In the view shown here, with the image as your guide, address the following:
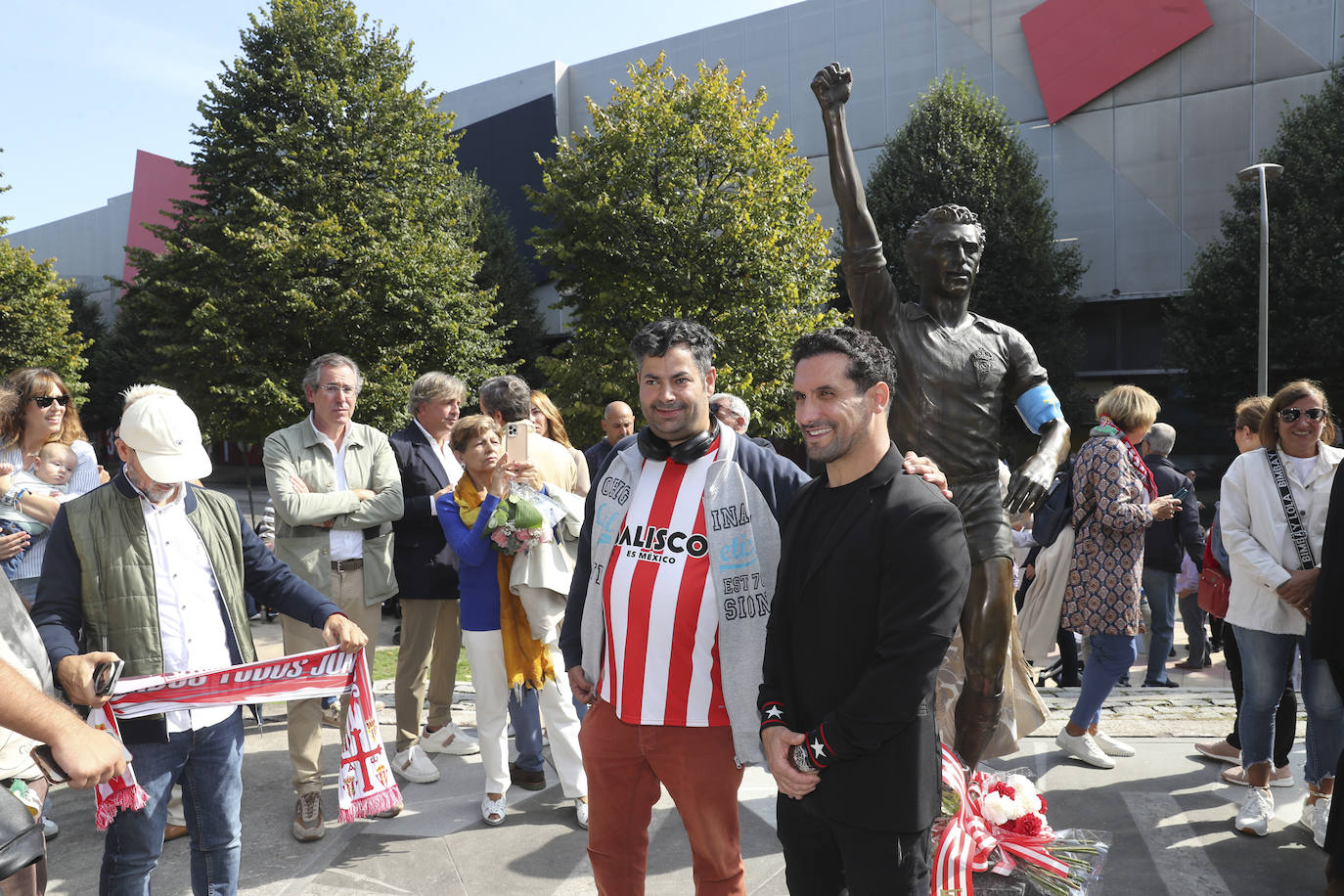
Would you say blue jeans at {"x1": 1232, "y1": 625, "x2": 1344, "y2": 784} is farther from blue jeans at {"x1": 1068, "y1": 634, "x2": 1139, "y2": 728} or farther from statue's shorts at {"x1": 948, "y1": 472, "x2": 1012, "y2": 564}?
statue's shorts at {"x1": 948, "y1": 472, "x2": 1012, "y2": 564}

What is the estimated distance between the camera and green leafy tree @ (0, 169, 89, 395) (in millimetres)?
19906

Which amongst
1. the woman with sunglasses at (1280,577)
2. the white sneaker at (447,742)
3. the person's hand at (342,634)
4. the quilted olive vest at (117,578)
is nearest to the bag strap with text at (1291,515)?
the woman with sunglasses at (1280,577)

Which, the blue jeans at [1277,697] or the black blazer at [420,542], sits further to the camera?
the black blazer at [420,542]

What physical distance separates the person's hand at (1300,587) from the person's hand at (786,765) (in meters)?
2.72

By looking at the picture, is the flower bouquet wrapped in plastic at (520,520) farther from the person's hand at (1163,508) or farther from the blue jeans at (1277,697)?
the person's hand at (1163,508)

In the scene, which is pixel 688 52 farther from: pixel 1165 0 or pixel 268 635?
pixel 268 635

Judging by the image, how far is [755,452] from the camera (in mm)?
2842

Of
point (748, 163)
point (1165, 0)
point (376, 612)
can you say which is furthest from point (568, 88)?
point (376, 612)

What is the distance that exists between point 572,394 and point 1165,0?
56.2ft

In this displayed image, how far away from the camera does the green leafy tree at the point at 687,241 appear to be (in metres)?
18.2

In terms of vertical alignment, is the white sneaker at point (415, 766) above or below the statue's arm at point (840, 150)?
below

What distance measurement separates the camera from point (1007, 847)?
283 centimetres

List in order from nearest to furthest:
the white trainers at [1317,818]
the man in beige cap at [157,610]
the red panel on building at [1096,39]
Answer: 1. the man in beige cap at [157,610]
2. the white trainers at [1317,818]
3. the red panel on building at [1096,39]

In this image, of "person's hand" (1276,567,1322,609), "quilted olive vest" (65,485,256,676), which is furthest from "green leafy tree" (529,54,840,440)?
"quilted olive vest" (65,485,256,676)
